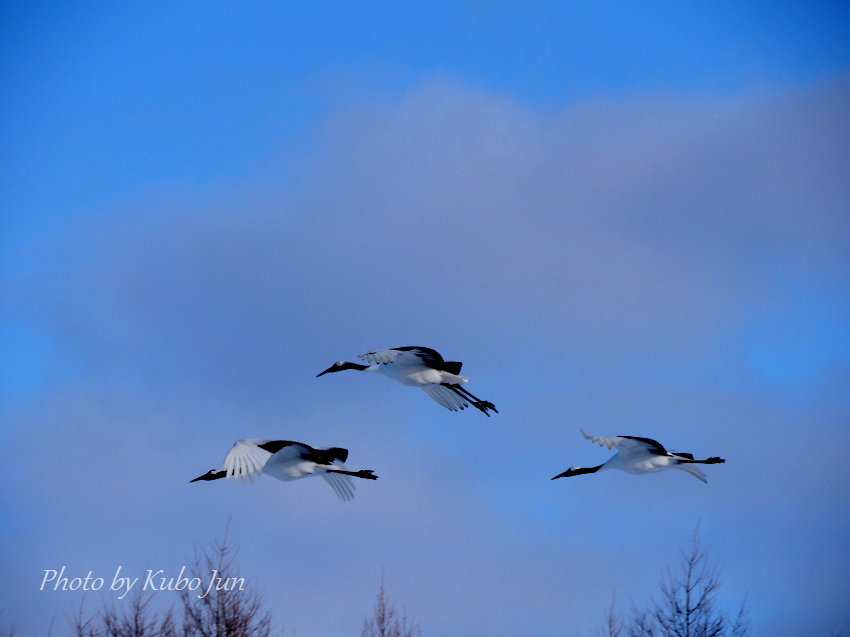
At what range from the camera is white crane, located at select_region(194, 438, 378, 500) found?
2089cm

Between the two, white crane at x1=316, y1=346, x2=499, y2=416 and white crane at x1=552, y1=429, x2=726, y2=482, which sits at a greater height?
white crane at x1=316, y1=346, x2=499, y2=416

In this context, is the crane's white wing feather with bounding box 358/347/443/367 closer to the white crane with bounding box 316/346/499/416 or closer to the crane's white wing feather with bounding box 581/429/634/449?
the white crane with bounding box 316/346/499/416

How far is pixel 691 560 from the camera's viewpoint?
2505 cm

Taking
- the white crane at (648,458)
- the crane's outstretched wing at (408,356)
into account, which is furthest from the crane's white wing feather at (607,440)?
the crane's outstretched wing at (408,356)

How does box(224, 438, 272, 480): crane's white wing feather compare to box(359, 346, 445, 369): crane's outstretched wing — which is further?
box(359, 346, 445, 369): crane's outstretched wing

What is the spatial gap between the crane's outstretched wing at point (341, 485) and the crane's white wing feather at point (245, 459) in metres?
1.89

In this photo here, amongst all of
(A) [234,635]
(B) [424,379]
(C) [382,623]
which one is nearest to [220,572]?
(A) [234,635]

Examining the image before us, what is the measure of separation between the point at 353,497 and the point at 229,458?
9.63 ft

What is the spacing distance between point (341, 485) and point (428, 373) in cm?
225

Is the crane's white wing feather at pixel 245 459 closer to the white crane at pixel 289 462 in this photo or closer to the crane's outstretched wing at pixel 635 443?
the white crane at pixel 289 462

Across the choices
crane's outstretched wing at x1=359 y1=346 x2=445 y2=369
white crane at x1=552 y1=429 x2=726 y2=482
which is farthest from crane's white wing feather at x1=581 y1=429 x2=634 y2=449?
crane's outstretched wing at x1=359 y1=346 x2=445 y2=369

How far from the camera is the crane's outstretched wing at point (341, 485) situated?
23203 millimetres

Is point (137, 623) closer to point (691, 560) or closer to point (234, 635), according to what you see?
point (234, 635)

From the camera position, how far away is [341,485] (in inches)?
916
